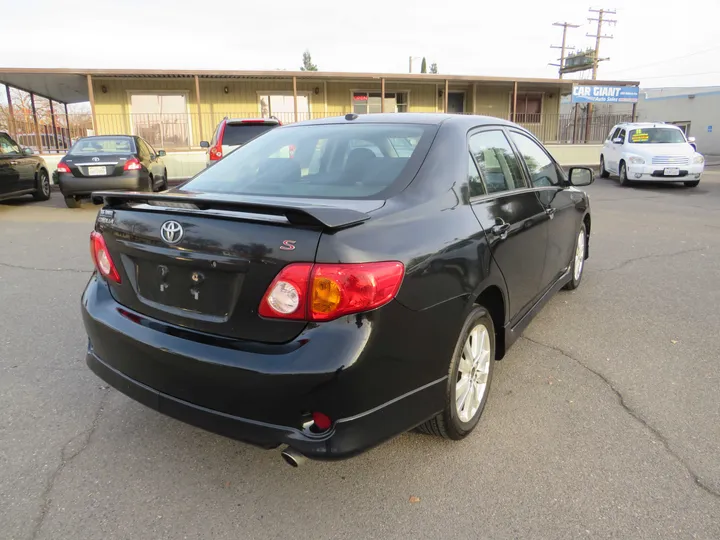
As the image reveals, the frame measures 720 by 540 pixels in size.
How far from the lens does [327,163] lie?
2965mm

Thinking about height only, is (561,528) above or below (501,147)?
below

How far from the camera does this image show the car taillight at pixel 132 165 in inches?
424

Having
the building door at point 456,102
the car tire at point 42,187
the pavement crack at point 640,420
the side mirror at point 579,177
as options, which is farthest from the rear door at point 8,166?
the building door at point 456,102

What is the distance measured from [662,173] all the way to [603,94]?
10.5m

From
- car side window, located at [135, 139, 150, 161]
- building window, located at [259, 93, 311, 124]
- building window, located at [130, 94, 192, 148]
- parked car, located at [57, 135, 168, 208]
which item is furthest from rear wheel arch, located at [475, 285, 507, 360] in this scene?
building window, located at [130, 94, 192, 148]

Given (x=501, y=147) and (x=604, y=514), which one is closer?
(x=604, y=514)

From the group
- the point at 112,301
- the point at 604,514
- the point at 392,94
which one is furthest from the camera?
the point at 392,94

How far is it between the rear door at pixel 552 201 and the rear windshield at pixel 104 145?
9.63 meters

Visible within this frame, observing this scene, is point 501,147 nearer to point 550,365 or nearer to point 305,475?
point 550,365

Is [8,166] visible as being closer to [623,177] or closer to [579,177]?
[579,177]

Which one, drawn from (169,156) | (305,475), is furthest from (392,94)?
(305,475)

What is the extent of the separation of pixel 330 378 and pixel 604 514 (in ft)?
4.29

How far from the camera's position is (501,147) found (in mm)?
3428

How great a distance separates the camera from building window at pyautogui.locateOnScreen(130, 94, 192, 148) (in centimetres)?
1967
